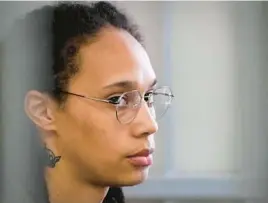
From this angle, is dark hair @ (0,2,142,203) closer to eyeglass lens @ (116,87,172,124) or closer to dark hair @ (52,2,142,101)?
dark hair @ (52,2,142,101)

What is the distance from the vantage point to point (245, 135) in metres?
0.71

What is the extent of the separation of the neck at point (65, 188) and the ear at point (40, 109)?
0.06m

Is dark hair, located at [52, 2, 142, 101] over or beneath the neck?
over

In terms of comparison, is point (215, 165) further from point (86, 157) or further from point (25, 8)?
point (25, 8)

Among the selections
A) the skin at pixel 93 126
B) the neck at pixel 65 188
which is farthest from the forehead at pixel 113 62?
the neck at pixel 65 188

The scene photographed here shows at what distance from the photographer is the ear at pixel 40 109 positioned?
654mm

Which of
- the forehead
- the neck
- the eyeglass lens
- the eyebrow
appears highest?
the forehead

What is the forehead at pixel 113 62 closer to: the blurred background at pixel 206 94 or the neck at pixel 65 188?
the blurred background at pixel 206 94

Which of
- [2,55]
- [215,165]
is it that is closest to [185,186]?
[215,165]

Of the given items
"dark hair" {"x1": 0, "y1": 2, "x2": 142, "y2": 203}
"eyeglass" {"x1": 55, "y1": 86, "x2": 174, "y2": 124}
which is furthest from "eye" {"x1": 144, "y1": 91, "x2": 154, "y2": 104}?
"dark hair" {"x1": 0, "y1": 2, "x2": 142, "y2": 203}

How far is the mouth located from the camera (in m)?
0.66

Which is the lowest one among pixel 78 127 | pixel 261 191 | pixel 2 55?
pixel 261 191

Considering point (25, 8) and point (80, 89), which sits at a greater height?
point (25, 8)

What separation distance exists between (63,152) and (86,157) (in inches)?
1.3
